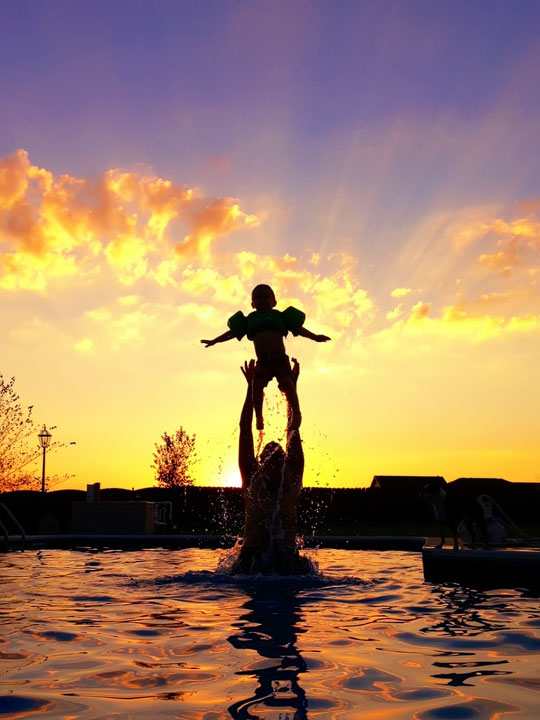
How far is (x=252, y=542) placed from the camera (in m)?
10.8

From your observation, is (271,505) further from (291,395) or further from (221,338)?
(221,338)

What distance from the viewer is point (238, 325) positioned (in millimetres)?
11469

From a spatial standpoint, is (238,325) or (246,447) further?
(238,325)

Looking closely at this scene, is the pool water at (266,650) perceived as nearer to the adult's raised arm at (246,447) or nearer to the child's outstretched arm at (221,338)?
the adult's raised arm at (246,447)

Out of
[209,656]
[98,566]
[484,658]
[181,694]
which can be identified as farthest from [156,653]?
[98,566]

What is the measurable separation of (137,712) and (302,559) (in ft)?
24.3

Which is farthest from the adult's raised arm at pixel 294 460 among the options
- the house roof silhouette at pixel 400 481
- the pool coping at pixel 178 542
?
the house roof silhouette at pixel 400 481

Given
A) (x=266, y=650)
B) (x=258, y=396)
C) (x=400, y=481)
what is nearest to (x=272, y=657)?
(x=266, y=650)

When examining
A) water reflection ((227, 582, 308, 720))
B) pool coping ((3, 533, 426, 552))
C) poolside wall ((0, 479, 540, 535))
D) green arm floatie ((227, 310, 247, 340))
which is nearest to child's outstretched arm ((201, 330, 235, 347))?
green arm floatie ((227, 310, 247, 340))

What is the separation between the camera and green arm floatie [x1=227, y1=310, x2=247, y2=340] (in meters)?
11.5

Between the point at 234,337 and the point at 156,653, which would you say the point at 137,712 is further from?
the point at 234,337

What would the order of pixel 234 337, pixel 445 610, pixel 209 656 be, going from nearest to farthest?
pixel 209 656 < pixel 445 610 < pixel 234 337

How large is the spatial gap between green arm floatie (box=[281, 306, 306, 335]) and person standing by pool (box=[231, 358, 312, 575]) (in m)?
1.58

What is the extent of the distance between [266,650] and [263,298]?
23.3 feet
